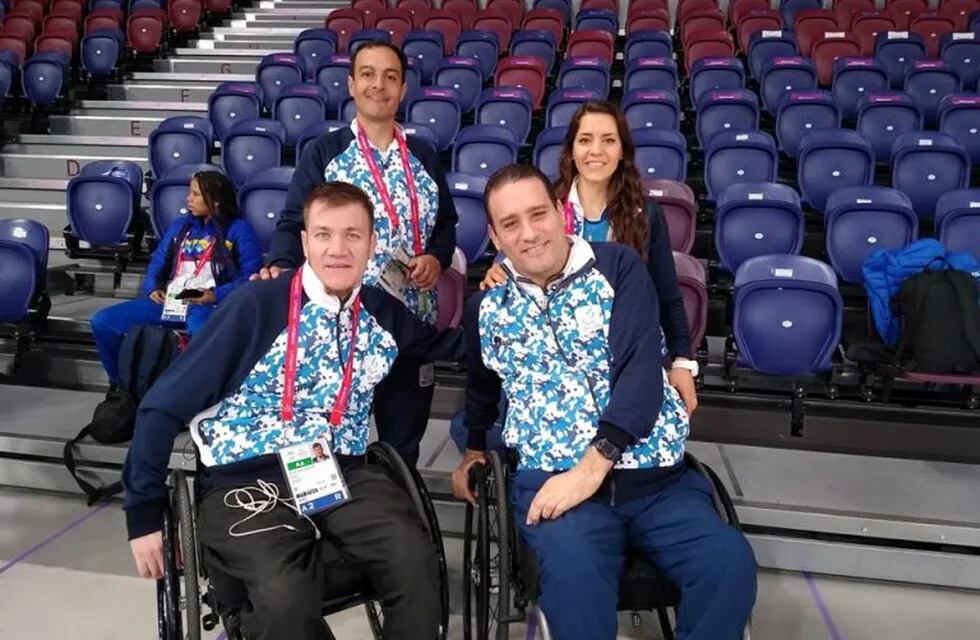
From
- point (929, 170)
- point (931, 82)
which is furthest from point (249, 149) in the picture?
point (931, 82)

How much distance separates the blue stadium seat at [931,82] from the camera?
5227 mm

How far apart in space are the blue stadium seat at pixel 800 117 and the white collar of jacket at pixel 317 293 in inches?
154

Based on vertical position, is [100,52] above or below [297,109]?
above

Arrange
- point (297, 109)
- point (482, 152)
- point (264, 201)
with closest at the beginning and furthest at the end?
point (264, 201) → point (482, 152) → point (297, 109)

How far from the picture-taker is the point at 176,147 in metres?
4.84

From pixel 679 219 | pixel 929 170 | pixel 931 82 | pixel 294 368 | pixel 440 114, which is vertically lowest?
pixel 294 368

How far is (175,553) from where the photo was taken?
1564 mm

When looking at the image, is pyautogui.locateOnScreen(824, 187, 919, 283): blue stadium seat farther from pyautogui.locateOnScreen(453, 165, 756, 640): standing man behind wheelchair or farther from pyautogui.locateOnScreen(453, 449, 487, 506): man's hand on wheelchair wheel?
pyautogui.locateOnScreen(453, 449, 487, 506): man's hand on wheelchair wheel

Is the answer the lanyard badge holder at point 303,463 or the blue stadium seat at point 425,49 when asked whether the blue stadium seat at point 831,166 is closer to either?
the blue stadium seat at point 425,49

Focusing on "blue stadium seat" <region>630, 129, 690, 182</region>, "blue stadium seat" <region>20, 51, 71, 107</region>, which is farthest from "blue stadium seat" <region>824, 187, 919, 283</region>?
"blue stadium seat" <region>20, 51, 71, 107</region>

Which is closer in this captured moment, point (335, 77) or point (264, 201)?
point (264, 201)

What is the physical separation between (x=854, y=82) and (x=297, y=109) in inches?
147

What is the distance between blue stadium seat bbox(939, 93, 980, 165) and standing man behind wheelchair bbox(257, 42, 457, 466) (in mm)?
3830

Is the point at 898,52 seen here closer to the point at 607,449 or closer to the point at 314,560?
the point at 607,449
